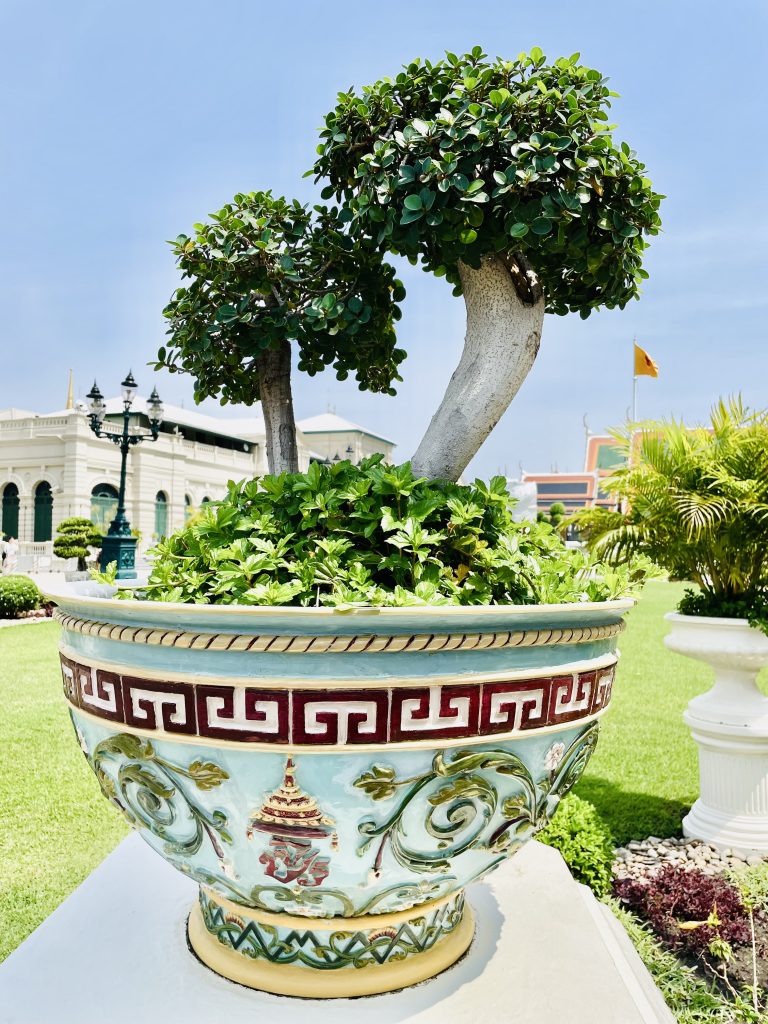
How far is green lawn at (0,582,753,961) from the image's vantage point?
9.46 ft

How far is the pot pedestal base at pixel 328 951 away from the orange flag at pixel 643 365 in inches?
486

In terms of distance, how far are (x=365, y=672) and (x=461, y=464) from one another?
693 millimetres

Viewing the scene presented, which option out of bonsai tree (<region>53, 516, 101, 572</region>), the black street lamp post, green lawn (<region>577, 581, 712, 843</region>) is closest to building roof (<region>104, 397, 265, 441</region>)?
bonsai tree (<region>53, 516, 101, 572</region>)

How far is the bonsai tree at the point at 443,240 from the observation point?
137cm

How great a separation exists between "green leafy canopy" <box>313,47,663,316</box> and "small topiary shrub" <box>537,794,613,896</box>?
2.16m

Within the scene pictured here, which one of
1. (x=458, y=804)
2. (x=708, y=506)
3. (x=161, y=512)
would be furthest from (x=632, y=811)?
(x=161, y=512)

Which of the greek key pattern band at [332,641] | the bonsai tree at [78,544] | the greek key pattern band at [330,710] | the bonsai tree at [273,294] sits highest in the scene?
the bonsai tree at [273,294]

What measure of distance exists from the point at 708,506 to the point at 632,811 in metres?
1.72

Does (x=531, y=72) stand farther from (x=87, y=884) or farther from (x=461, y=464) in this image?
(x=87, y=884)

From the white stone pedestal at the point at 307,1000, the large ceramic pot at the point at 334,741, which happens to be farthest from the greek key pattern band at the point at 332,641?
the white stone pedestal at the point at 307,1000

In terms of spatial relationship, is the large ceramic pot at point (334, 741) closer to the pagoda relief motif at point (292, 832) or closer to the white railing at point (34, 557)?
the pagoda relief motif at point (292, 832)

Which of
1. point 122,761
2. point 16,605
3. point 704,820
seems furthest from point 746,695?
point 16,605

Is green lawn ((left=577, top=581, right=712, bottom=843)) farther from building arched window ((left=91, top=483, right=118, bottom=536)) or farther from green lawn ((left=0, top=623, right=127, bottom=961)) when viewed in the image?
building arched window ((left=91, top=483, right=118, bottom=536))

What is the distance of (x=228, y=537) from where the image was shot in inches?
55.3
